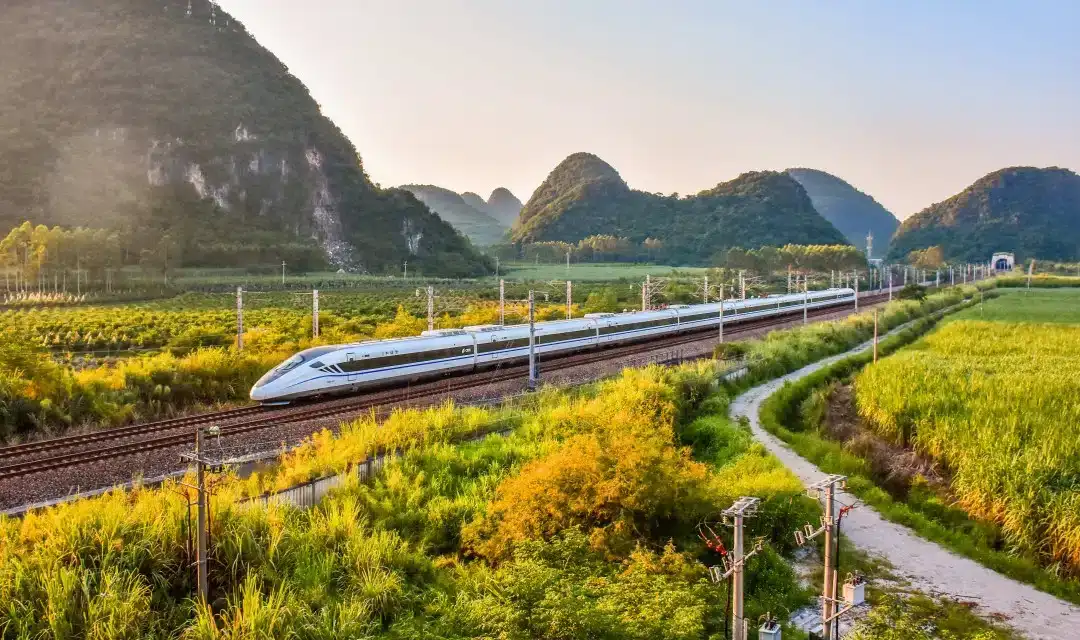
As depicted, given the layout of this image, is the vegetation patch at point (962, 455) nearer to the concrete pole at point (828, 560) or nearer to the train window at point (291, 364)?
the concrete pole at point (828, 560)

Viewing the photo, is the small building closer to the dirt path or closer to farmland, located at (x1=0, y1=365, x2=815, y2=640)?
the dirt path

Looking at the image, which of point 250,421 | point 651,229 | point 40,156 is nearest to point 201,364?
point 250,421

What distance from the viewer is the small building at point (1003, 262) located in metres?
167

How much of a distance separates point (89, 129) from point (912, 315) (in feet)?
381

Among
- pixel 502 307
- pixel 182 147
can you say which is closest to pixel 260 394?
pixel 502 307

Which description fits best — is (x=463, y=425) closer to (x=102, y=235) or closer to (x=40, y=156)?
Result: (x=102, y=235)

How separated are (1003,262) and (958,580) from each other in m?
187

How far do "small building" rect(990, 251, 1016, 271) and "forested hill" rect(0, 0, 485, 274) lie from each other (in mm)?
119353

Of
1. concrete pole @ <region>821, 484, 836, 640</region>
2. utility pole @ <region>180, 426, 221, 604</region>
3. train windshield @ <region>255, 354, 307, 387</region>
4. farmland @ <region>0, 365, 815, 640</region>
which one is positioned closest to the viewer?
utility pole @ <region>180, 426, 221, 604</region>

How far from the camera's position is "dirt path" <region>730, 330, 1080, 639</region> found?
13.2 metres

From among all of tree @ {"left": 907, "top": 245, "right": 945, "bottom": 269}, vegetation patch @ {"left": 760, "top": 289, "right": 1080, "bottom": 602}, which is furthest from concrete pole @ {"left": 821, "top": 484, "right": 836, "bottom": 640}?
tree @ {"left": 907, "top": 245, "right": 945, "bottom": 269}

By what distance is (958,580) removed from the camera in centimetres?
1473

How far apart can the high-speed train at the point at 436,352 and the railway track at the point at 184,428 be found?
0.57 metres

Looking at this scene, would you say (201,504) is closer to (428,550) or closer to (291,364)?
(428,550)
